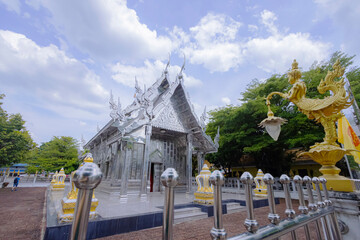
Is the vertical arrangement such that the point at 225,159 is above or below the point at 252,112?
below

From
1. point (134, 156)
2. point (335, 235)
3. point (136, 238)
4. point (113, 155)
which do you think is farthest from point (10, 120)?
point (335, 235)

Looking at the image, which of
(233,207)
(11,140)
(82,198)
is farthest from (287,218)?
(11,140)

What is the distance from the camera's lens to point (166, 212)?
2.87 feet

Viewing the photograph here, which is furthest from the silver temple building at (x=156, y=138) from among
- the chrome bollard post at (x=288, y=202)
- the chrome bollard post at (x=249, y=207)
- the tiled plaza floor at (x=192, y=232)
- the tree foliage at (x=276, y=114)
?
the chrome bollard post at (x=249, y=207)

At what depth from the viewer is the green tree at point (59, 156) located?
23.2 meters

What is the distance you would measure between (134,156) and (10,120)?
53.0ft

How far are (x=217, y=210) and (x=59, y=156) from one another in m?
30.9

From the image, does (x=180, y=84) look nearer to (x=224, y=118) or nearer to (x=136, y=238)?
(x=224, y=118)

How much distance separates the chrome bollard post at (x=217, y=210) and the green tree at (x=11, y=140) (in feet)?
68.3

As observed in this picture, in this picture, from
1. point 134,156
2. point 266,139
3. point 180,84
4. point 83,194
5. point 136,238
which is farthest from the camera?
point 266,139

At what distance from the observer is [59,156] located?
25.0 m

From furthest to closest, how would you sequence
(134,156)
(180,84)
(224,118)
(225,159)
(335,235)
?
(225,159) → (224,118) → (180,84) → (134,156) → (335,235)

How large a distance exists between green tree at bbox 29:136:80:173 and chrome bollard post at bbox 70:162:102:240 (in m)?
28.8

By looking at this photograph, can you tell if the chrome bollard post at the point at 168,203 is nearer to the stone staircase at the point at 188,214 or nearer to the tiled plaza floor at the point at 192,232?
the tiled plaza floor at the point at 192,232
